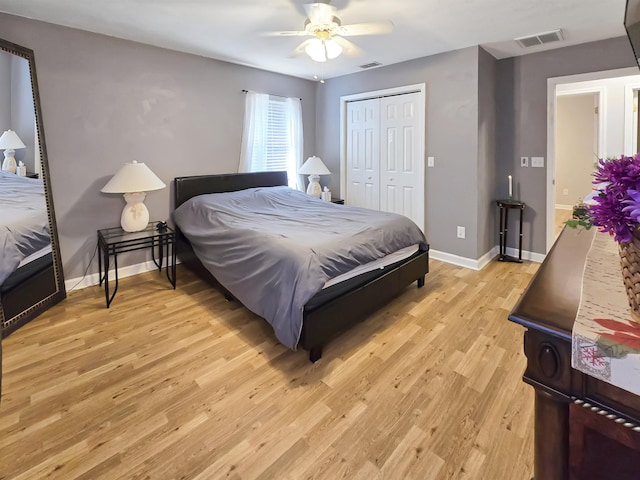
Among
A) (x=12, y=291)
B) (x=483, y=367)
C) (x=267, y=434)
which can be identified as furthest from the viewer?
(x=12, y=291)

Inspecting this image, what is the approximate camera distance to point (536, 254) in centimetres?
429

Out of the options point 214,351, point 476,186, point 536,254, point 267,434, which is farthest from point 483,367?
point 536,254

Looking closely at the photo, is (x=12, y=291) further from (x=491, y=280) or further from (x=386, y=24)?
(x=491, y=280)

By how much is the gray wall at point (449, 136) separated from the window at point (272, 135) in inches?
50.0

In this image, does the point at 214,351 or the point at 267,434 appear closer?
the point at 267,434

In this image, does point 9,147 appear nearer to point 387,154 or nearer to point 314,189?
point 314,189

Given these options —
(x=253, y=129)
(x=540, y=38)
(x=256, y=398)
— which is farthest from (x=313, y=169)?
(x=256, y=398)

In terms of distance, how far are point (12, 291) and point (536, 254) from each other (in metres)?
5.20

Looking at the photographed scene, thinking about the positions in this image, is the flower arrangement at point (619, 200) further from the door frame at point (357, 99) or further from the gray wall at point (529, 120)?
the gray wall at point (529, 120)

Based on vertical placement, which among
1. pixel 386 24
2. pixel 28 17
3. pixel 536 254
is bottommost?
pixel 536 254

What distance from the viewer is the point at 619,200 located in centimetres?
76

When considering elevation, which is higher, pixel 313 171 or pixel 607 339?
pixel 313 171

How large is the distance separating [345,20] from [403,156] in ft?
6.41

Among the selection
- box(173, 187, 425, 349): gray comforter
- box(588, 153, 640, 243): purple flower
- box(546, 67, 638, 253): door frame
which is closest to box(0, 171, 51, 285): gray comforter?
box(173, 187, 425, 349): gray comforter
